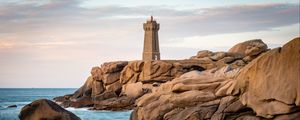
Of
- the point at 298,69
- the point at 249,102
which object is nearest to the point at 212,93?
the point at 249,102

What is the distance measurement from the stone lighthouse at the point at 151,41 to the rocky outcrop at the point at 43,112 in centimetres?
5876

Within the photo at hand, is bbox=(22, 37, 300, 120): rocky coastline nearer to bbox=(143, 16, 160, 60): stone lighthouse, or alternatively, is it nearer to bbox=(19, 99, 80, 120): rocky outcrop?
bbox=(19, 99, 80, 120): rocky outcrop

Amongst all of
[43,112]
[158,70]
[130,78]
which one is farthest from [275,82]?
[130,78]

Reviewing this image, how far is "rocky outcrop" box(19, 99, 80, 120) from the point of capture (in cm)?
2308

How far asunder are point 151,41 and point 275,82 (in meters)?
61.9

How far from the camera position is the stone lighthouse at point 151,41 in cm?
8238

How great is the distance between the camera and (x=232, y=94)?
24.4 m

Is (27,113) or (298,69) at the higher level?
(298,69)

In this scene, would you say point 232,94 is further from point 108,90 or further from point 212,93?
point 108,90

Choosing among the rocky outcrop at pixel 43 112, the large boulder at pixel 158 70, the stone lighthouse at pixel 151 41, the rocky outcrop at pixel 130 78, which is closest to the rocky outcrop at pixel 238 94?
the rocky outcrop at pixel 43 112

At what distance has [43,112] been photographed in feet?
75.9

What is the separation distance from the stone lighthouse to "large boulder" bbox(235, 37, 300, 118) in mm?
58976

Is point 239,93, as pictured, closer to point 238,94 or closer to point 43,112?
point 238,94

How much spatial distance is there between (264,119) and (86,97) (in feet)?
165
